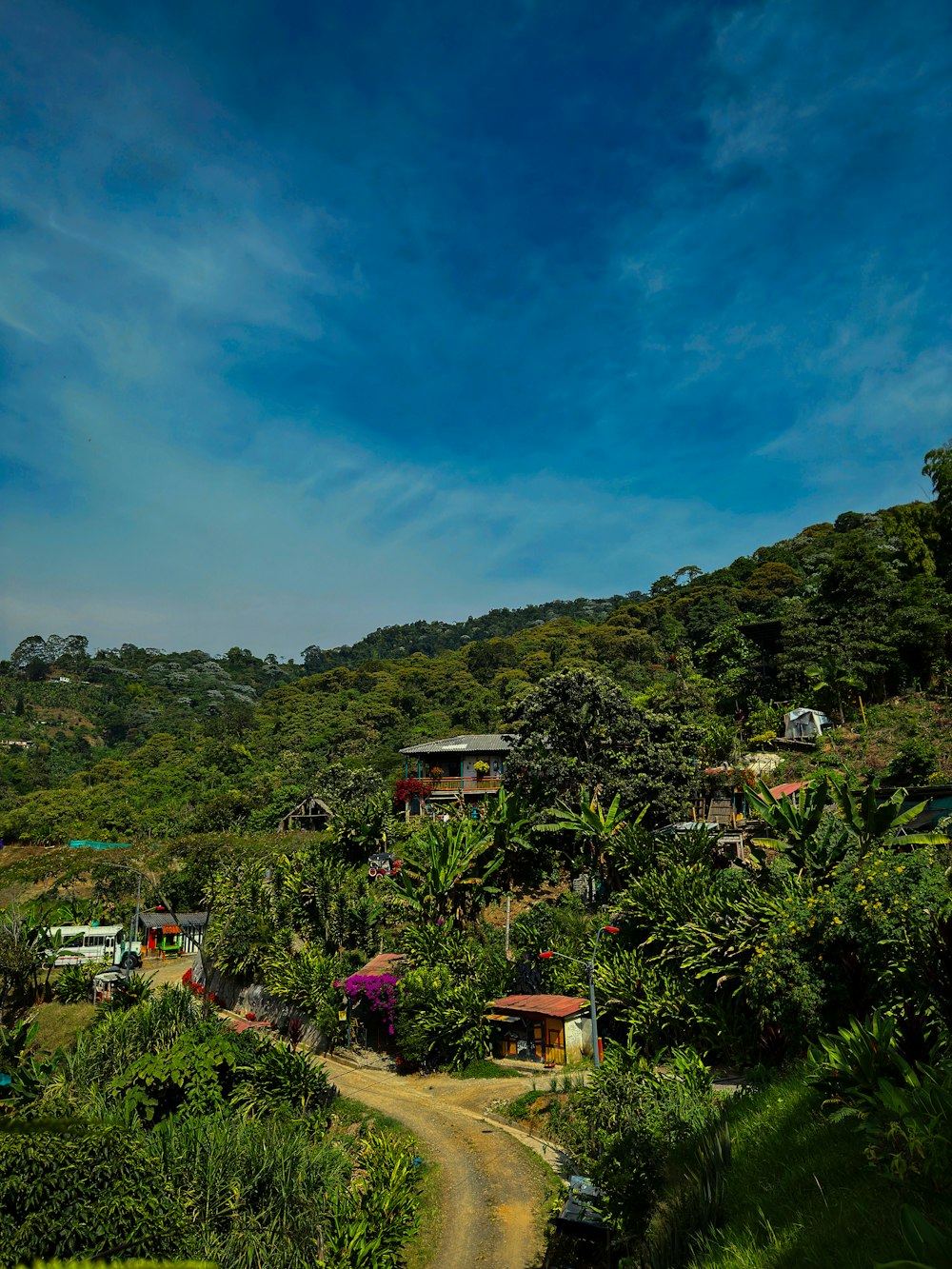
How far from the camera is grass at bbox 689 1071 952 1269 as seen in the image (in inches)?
240

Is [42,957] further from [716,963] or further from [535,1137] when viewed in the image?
[716,963]

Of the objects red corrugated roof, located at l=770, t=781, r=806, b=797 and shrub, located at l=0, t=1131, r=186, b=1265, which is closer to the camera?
shrub, located at l=0, t=1131, r=186, b=1265

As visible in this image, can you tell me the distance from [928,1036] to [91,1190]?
976 centimetres

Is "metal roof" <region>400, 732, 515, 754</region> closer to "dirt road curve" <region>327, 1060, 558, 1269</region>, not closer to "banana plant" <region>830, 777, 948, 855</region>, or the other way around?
"dirt road curve" <region>327, 1060, 558, 1269</region>

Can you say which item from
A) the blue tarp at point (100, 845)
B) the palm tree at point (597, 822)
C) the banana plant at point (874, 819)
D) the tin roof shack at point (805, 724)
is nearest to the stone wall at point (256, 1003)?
the palm tree at point (597, 822)

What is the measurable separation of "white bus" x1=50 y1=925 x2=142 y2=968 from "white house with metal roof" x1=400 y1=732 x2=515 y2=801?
19386 millimetres

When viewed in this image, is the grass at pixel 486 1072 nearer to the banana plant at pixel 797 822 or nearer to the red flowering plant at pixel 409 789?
the banana plant at pixel 797 822

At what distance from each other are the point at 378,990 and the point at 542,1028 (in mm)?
6030

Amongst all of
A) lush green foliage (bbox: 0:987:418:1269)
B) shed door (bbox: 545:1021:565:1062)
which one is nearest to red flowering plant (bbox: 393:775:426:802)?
lush green foliage (bbox: 0:987:418:1269)

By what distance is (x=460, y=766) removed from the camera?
167 feet

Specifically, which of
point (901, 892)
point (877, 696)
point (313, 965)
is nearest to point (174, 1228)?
point (901, 892)

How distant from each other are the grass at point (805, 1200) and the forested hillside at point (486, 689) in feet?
Answer: 83.4

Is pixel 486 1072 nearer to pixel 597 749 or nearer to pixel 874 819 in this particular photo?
pixel 597 749

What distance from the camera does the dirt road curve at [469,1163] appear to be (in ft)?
50.3
